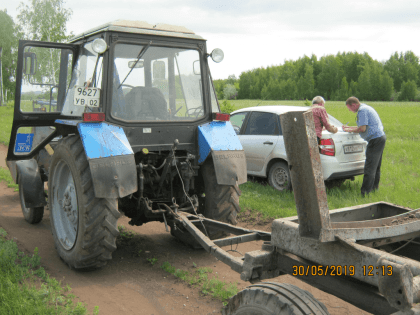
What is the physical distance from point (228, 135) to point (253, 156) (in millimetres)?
3411

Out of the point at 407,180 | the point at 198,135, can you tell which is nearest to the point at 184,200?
the point at 198,135

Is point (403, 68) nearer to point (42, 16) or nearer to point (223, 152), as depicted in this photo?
point (42, 16)

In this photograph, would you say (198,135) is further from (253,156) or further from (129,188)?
(253,156)

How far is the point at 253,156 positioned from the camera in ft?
27.0

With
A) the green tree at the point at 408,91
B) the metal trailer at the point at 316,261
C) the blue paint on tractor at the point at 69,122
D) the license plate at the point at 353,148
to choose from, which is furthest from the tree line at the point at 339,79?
the metal trailer at the point at 316,261

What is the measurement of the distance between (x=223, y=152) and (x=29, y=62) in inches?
99.8

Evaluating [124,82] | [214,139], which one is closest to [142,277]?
[214,139]

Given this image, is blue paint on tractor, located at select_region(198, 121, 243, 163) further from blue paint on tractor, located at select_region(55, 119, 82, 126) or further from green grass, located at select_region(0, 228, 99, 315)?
green grass, located at select_region(0, 228, 99, 315)

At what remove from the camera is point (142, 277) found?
4.30 metres

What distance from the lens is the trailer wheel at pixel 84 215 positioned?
4.02 metres

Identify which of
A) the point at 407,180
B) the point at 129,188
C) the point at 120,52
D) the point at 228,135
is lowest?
the point at 407,180

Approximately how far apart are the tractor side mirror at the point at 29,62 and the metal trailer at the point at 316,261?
12.4ft

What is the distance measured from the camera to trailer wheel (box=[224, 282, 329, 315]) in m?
1.86
